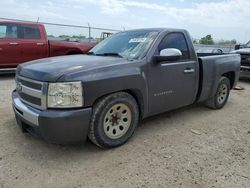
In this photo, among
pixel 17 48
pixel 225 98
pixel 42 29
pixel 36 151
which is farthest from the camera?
pixel 42 29

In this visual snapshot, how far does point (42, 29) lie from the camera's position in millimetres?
9938

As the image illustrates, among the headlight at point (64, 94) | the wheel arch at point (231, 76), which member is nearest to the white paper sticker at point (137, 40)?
the headlight at point (64, 94)

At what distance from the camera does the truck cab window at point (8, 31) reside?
908 cm

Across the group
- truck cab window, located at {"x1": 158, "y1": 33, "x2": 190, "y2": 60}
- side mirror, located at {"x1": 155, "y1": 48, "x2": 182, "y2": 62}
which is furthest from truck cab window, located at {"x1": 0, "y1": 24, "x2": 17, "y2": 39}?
side mirror, located at {"x1": 155, "y1": 48, "x2": 182, "y2": 62}

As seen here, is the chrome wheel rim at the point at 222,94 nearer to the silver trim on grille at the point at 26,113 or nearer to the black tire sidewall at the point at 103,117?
the black tire sidewall at the point at 103,117

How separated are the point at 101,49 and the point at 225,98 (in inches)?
123

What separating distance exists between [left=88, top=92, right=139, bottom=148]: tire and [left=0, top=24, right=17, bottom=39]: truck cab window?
685 cm

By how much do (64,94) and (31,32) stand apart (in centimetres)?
721

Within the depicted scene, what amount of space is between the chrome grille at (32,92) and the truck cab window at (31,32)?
6.18 m

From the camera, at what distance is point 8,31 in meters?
9.21

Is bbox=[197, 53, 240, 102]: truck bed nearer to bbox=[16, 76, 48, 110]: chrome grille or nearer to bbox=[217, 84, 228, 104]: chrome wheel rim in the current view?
bbox=[217, 84, 228, 104]: chrome wheel rim

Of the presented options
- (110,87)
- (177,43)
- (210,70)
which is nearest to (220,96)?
(210,70)

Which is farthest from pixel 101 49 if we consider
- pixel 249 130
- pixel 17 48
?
pixel 17 48

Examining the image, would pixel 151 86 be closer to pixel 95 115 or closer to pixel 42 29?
pixel 95 115
